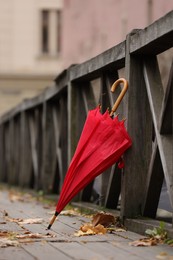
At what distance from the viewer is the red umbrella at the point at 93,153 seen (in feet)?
16.6

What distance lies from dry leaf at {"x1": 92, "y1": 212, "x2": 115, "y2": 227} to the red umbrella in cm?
27

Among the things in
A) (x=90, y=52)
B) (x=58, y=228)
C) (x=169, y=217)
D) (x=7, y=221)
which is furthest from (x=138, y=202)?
(x=90, y=52)

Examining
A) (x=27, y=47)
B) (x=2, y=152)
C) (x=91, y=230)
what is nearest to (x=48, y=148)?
(x=91, y=230)

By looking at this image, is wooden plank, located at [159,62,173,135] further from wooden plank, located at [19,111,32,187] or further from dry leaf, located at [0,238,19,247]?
wooden plank, located at [19,111,32,187]

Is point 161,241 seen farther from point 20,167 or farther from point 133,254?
point 20,167

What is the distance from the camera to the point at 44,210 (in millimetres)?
7027

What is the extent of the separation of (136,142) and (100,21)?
17256 mm

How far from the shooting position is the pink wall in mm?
17234

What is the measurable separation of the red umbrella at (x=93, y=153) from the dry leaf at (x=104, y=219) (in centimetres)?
27

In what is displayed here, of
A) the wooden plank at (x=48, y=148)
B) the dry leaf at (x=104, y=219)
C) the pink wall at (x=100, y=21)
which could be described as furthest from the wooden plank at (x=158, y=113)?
the pink wall at (x=100, y=21)

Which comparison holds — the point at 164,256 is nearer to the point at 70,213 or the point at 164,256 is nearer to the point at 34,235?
the point at 34,235

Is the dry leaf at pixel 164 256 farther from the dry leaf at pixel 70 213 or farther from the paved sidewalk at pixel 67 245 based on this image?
the dry leaf at pixel 70 213

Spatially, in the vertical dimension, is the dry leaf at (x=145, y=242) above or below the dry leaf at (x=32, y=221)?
below

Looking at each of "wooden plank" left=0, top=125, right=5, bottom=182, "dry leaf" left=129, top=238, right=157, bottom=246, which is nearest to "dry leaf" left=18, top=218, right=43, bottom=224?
"dry leaf" left=129, top=238, right=157, bottom=246
